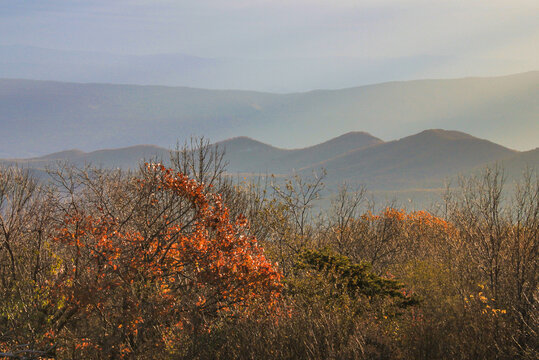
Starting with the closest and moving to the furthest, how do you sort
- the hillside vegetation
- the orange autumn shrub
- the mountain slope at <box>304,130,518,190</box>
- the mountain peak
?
the hillside vegetation → the orange autumn shrub → the mountain slope at <box>304,130,518,190</box> → the mountain peak

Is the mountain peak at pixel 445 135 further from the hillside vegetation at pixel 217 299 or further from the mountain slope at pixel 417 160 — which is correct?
the hillside vegetation at pixel 217 299

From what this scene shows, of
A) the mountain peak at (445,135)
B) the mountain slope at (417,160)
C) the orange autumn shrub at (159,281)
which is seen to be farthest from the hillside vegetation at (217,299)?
the mountain peak at (445,135)

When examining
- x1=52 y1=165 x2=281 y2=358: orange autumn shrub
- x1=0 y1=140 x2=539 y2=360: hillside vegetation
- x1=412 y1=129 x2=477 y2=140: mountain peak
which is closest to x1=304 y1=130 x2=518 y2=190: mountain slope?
x1=412 y1=129 x2=477 y2=140: mountain peak

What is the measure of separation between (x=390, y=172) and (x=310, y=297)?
159 meters

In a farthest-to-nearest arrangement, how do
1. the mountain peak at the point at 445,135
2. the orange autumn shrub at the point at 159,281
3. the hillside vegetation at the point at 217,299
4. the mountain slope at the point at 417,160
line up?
1. the mountain peak at the point at 445,135
2. the mountain slope at the point at 417,160
3. the orange autumn shrub at the point at 159,281
4. the hillside vegetation at the point at 217,299

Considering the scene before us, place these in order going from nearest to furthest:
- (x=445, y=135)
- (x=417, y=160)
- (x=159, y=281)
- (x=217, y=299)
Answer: (x=217, y=299), (x=159, y=281), (x=417, y=160), (x=445, y=135)

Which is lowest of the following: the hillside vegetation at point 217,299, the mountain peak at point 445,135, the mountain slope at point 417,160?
the hillside vegetation at point 217,299

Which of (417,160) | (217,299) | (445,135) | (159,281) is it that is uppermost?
(445,135)

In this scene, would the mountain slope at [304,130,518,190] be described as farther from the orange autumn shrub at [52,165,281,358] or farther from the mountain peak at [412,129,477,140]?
the orange autumn shrub at [52,165,281,358]

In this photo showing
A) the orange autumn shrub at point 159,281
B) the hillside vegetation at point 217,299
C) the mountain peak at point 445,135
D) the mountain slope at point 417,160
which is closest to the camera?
the hillside vegetation at point 217,299

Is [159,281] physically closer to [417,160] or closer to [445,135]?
[417,160]

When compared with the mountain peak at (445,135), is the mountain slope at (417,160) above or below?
below

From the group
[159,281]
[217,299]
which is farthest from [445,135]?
[217,299]

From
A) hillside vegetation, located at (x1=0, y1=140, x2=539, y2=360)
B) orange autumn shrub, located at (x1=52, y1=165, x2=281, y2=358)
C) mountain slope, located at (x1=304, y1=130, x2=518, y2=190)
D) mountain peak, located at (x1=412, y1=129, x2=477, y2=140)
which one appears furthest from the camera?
mountain peak, located at (x1=412, y1=129, x2=477, y2=140)
